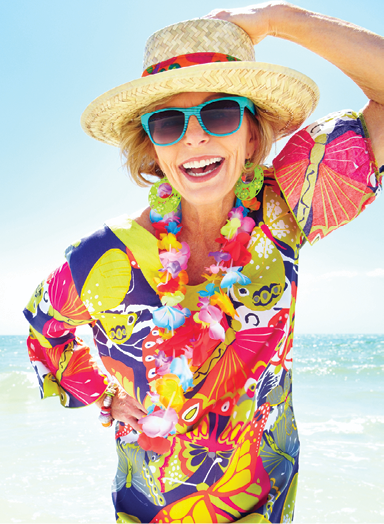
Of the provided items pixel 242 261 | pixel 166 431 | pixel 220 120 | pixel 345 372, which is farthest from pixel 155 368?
pixel 345 372

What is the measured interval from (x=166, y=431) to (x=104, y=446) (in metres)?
4.24

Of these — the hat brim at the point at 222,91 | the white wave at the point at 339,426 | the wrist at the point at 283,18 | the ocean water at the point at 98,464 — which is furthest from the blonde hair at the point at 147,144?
the white wave at the point at 339,426

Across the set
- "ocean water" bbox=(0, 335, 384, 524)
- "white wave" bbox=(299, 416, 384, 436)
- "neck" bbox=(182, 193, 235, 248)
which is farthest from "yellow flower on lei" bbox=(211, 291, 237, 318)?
"white wave" bbox=(299, 416, 384, 436)

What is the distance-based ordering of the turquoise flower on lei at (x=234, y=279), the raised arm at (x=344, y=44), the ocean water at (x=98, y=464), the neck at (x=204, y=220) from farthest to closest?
the ocean water at (x=98, y=464) → the neck at (x=204, y=220) → the turquoise flower on lei at (x=234, y=279) → the raised arm at (x=344, y=44)

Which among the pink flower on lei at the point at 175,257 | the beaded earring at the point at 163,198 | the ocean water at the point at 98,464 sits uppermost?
the beaded earring at the point at 163,198

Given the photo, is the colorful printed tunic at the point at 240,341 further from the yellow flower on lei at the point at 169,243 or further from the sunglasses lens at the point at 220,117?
the sunglasses lens at the point at 220,117

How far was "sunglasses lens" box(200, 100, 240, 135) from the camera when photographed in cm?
172

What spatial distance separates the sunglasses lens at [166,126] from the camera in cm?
175

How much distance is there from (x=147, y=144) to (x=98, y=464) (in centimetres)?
403

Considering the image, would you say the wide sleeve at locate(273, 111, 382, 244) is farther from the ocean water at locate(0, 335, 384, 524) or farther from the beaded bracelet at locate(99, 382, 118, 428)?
the ocean water at locate(0, 335, 384, 524)

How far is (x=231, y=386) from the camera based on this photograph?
170cm

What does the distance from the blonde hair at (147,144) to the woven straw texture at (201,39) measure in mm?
228

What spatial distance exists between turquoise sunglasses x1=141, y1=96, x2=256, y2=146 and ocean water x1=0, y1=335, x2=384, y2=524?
11.0 feet

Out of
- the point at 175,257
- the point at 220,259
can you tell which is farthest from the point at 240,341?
the point at 175,257
